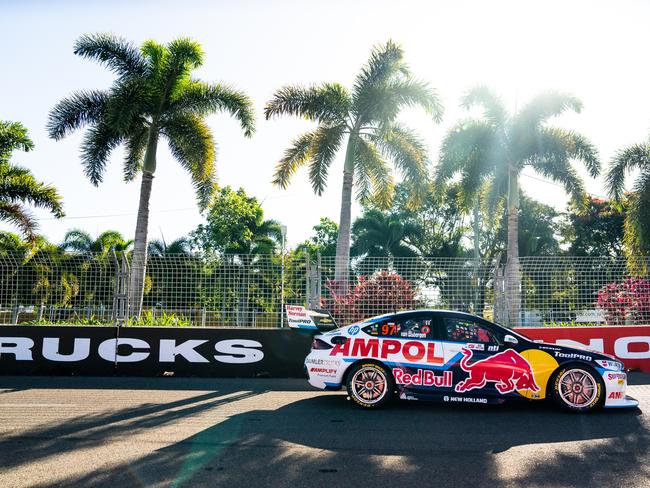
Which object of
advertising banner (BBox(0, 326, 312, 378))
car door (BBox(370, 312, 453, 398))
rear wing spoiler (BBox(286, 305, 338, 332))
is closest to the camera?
car door (BBox(370, 312, 453, 398))

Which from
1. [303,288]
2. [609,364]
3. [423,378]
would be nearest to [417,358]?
[423,378]

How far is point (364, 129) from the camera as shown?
70.7ft

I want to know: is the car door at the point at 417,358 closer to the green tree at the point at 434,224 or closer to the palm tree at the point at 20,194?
the palm tree at the point at 20,194

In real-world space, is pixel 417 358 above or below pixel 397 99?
below

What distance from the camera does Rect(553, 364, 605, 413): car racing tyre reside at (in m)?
8.26

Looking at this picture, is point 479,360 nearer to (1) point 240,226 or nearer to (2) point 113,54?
(2) point 113,54

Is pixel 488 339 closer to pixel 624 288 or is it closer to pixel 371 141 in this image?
pixel 624 288

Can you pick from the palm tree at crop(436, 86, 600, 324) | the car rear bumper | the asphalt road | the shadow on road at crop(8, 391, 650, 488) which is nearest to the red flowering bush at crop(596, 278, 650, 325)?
the asphalt road

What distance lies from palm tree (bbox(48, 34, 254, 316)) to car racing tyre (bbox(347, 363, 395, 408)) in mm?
12196

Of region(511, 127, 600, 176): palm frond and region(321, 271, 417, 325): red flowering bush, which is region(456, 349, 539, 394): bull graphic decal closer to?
region(321, 271, 417, 325): red flowering bush

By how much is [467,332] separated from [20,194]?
18950 mm

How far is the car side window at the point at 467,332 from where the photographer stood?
855 centimetres

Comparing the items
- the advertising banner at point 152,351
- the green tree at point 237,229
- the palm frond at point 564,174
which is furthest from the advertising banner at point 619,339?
the green tree at point 237,229

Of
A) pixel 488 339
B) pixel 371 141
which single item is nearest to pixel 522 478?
pixel 488 339
